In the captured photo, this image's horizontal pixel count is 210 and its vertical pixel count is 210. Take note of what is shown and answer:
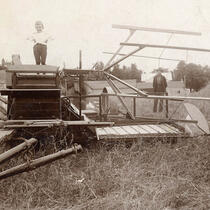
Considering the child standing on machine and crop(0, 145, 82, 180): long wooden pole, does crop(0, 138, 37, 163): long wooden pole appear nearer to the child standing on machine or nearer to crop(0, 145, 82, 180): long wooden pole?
crop(0, 145, 82, 180): long wooden pole

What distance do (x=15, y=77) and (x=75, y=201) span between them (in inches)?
134

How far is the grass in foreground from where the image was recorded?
3268 mm

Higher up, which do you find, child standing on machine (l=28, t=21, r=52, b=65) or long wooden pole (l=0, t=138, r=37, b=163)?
child standing on machine (l=28, t=21, r=52, b=65)

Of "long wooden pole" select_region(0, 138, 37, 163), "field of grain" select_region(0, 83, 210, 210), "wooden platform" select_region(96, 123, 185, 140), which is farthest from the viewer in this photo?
"wooden platform" select_region(96, 123, 185, 140)

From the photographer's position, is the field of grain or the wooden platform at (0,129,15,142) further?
the wooden platform at (0,129,15,142)

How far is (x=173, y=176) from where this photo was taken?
4070 millimetres

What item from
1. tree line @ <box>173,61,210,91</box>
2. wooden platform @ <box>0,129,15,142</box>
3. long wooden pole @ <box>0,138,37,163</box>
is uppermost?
long wooden pole @ <box>0,138,37,163</box>

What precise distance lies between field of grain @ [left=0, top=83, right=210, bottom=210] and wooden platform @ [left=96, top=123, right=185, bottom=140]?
55 centimetres

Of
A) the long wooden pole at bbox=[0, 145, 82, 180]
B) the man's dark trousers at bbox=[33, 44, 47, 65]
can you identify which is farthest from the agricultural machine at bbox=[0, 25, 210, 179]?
the long wooden pole at bbox=[0, 145, 82, 180]

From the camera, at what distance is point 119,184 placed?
3.66m

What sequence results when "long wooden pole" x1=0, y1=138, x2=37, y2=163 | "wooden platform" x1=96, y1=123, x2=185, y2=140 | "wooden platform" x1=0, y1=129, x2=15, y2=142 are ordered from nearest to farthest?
"long wooden pole" x1=0, y1=138, x2=37, y2=163 < "wooden platform" x1=0, y1=129, x2=15, y2=142 < "wooden platform" x1=96, y1=123, x2=185, y2=140

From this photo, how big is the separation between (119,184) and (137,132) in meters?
2.17

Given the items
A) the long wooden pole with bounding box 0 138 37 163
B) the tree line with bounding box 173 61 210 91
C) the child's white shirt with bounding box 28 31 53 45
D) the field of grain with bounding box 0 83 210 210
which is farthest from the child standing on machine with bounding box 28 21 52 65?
the tree line with bounding box 173 61 210 91

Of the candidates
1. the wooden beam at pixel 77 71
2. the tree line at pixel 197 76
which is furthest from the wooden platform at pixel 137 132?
the tree line at pixel 197 76
